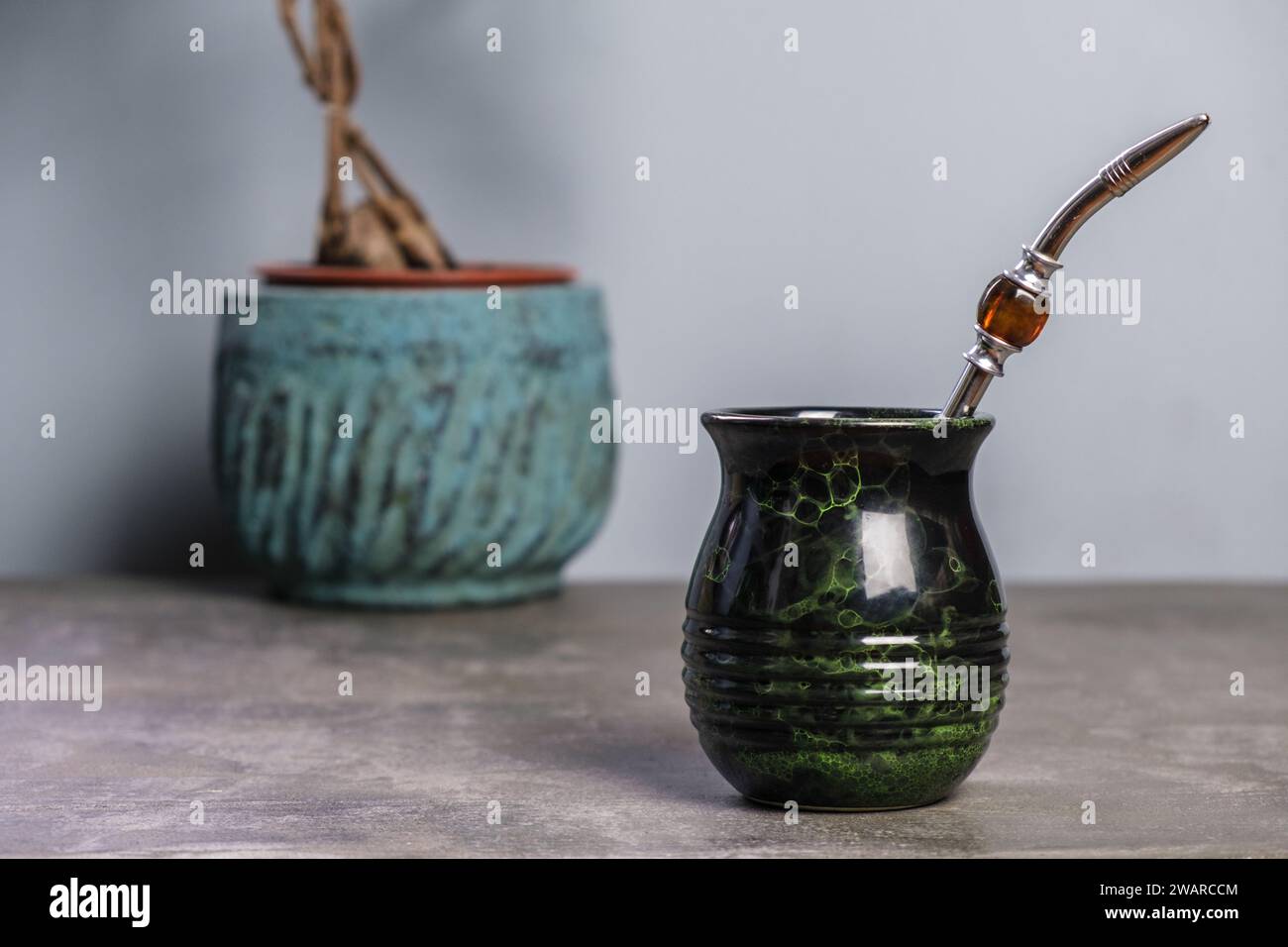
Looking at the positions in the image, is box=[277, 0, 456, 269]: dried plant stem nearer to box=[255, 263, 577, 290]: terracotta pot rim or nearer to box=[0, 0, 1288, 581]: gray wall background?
box=[255, 263, 577, 290]: terracotta pot rim

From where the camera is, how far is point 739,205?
4.82 ft

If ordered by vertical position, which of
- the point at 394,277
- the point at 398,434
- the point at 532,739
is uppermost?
the point at 394,277

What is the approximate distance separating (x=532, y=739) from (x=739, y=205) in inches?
26.4

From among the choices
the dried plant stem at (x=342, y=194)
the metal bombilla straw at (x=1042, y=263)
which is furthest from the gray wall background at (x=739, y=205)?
the metal bombilla straw at (x=1042, y=263)

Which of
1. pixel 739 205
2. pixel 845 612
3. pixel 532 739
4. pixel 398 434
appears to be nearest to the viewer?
pixel 845 612

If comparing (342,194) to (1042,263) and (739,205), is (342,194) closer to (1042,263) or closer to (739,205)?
(739,205)

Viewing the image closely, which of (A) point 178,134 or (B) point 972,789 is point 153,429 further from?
(B) point 972,789

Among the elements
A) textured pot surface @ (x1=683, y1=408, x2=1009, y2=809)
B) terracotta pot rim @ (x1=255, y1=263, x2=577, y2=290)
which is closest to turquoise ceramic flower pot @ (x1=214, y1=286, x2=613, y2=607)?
terracotta pot rim @ (x1=255, y1=263, x2=577, y2=290)

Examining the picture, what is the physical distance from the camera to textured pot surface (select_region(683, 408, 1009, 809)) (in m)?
0.73

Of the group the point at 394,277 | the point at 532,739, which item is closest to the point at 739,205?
the point at 394,277

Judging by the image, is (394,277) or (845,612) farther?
(394,277)

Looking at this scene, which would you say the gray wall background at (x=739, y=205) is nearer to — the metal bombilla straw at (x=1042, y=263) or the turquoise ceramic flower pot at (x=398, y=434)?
the turquoise ceramic flower pot at (x=398, y=434)

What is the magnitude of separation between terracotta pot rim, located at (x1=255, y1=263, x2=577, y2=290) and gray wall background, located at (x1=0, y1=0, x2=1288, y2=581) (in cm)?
17

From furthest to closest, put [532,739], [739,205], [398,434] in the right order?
[739,205] → [398,434] → [532,739]
